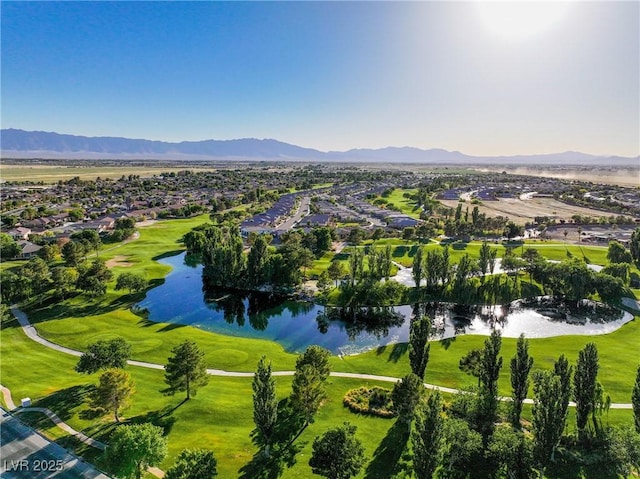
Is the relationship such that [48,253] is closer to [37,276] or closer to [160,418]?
[37,276]

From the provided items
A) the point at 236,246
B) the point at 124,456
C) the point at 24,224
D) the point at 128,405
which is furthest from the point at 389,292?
the point at 24,224

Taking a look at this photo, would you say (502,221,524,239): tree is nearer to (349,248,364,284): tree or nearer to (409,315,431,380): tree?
(349,248,364,284): tree

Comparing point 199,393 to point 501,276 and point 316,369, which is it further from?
point 501,276

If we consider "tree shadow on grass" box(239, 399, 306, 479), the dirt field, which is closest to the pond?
"tree shadow on grass" box(239, 399, 306, 479)

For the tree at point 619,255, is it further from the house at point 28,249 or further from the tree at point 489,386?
the house at point 28,249

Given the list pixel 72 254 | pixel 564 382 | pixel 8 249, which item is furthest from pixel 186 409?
pixel 8 249

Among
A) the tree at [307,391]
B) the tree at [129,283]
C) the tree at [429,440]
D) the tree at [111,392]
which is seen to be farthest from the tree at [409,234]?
the tree at [111,392]
